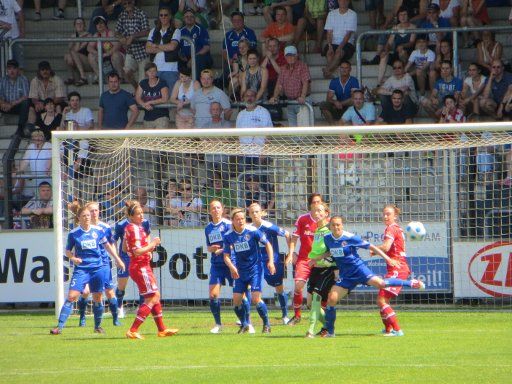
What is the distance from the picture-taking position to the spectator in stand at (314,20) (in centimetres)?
2153

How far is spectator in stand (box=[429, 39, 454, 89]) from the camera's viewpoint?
65.8 ft

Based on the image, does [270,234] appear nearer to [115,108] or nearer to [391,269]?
[391,269]

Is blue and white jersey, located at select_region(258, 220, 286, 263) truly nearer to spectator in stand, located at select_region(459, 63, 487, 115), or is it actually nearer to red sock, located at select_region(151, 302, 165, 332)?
red sock, located at select_region(151, 302, 165, 332)

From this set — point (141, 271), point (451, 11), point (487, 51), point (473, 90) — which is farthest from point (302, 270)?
point (451, 11)

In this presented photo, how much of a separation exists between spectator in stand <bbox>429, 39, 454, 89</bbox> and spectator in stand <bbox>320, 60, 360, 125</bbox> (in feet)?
4.47

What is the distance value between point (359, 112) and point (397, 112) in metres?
0.68

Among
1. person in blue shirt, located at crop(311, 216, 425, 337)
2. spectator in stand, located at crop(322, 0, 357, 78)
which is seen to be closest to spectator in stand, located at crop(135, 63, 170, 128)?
spectator in stand, located at crop(322, 0, 357, 78)

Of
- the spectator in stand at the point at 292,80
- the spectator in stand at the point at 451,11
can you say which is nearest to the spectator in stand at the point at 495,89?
the spectator in stand at the point at 451,11

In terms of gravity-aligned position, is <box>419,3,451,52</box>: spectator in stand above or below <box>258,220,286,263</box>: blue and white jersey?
above

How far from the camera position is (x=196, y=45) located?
69.3ft

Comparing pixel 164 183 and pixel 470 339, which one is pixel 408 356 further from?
pixel 164 183

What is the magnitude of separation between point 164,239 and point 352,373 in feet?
25.9

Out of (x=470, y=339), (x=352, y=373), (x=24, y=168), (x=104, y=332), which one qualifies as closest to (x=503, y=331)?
(x=470, y=339)

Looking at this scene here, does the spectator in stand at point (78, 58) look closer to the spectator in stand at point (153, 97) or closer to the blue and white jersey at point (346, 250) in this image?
the spectator in stand at point (153, 97)
